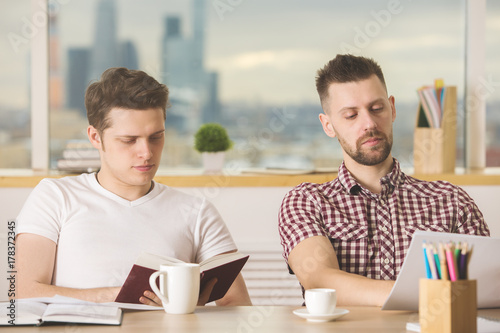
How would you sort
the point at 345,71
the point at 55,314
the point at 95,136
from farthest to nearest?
the point at 345,71 < the point at 95,136 < the point at 55,314

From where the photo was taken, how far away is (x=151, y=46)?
2.99 m

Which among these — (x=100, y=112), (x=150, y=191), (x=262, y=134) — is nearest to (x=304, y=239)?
(x=150, y=191)

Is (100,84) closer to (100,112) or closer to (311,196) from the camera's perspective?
(100,112)

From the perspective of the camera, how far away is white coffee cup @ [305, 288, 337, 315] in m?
1.28

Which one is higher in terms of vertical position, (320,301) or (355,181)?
(355,181)

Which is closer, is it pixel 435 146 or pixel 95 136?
pixel 95 136

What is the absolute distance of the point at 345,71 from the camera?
6.30ft

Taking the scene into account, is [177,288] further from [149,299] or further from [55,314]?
Answer: [55,314]

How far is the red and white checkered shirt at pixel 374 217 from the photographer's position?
1778mm

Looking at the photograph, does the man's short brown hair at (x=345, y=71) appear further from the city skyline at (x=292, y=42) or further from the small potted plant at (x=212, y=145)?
the city skyline at (x=292, y=42)

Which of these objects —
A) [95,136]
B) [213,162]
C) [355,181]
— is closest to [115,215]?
[95,136]

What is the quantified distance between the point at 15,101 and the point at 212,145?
957 millimetres

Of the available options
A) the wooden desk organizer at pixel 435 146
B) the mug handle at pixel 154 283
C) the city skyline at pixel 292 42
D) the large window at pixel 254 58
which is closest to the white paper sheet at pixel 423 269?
the mug handle at pixel 154 283

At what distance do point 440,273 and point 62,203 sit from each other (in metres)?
1.07
